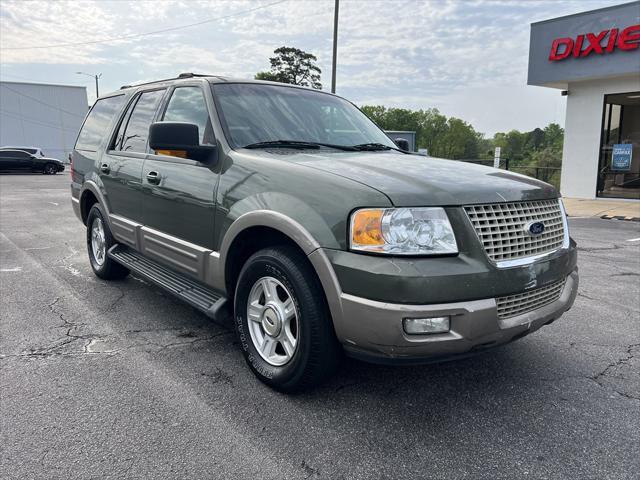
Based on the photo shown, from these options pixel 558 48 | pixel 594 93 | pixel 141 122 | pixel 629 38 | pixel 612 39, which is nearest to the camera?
pixel 141 122

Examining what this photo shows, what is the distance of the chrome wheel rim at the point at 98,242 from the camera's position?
5.23 meters

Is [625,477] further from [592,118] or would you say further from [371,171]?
[592,118]

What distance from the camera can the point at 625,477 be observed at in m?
2.24

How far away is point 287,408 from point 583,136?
659 inches

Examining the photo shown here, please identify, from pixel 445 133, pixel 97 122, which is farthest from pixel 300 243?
pixel 445 133

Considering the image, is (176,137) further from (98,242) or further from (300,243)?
(98,242)

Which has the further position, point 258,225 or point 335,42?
point 335,42

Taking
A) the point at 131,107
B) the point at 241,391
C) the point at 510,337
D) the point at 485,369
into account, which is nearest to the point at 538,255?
the point at 510,337


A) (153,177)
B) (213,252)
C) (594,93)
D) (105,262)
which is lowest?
(105,262)

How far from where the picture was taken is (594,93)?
16.0 metres

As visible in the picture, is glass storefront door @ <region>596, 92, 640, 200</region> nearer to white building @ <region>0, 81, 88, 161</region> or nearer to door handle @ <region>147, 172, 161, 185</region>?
door handle @ <region>147, 172, 161, 185</region>

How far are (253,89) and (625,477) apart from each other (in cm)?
330

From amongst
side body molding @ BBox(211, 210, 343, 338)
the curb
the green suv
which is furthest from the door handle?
the curb

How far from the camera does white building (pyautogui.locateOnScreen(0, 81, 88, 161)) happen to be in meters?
46.0
